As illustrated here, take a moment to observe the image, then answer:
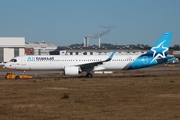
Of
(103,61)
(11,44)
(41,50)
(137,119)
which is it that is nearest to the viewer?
(137,119)

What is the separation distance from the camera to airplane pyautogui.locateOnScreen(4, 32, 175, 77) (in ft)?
163

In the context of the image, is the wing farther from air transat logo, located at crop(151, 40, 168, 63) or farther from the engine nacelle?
air transat logo, located at crop(151, 40, 168, 63)

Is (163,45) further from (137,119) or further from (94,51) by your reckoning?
(94,51)

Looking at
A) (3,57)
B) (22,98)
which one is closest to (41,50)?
(3,57)

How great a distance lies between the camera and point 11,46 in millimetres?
118750

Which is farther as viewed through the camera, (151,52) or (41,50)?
(41,50)

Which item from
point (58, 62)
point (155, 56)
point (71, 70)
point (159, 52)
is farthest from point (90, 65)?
point (159, 52)

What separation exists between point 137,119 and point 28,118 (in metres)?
4.78

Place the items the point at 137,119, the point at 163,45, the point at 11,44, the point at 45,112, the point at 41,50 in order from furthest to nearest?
the point at 41,50, the point at 11,44, the point at 163,45, the point at 45,112, the point at 137,119

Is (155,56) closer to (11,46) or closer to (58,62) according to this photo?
(58,62)

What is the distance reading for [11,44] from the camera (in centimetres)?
11869

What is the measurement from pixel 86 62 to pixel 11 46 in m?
72.1

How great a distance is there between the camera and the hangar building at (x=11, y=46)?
118438 millimetres

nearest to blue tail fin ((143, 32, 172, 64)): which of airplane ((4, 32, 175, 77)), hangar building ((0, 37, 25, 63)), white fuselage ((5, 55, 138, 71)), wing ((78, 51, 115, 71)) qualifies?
airplane ((4, 32, 175, 77))
